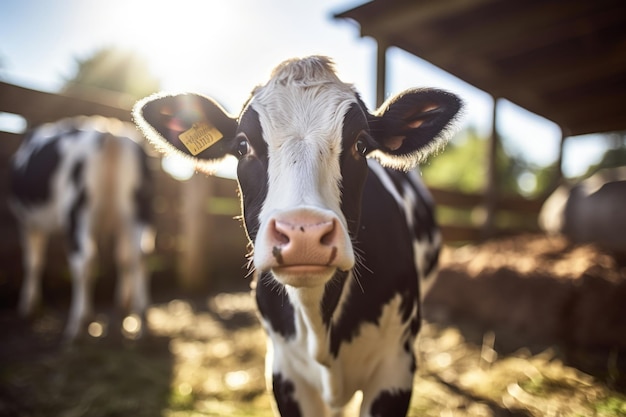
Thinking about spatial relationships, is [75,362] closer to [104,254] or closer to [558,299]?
[104,254]

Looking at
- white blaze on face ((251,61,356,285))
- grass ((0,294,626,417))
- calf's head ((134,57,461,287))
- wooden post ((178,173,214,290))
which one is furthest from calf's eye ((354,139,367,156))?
wooden post ((178,173,214,290))

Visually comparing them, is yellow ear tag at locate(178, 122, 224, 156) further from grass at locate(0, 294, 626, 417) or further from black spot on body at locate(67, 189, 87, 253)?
black spot on body at locate(67, 189, 87, 253)

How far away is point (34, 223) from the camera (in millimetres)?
4551

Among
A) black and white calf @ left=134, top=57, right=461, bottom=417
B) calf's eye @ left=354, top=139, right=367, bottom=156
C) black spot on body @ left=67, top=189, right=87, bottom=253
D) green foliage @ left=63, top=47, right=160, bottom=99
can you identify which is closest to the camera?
black and white calf @ left=134, top=57, right=461, bottom=417

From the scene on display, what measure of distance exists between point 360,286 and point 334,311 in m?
0.16

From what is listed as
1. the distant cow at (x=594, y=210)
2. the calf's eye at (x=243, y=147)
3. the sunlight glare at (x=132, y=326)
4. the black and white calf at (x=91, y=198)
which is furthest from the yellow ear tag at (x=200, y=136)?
the distant cow at (x=594, y=210)

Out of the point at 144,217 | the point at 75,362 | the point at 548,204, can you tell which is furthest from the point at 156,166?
the point at 548,204

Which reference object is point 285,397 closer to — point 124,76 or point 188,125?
point 188,125

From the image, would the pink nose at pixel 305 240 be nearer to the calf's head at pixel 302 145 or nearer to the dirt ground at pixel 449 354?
the calf's head at pixel 302 145

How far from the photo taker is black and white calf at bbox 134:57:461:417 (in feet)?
4.98

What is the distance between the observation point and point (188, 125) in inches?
78.5

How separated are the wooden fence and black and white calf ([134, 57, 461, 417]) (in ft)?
9.77

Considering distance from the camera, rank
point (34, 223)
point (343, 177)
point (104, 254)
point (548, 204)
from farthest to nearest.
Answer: point (548, 204), point (104, 254), point (34, 223), point (343, 177)

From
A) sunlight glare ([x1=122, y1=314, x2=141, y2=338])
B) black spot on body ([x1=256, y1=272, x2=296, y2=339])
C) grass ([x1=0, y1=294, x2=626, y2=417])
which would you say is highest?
black spot on body ([x1=256, y1=272, x2=296, y2=339])
